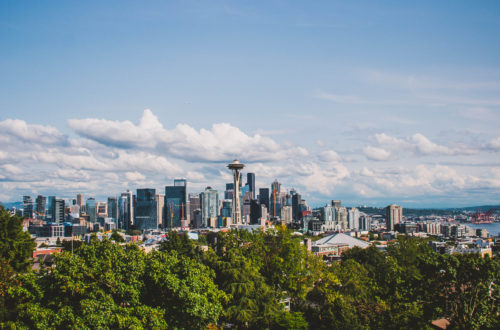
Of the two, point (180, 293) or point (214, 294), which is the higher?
point (180, 293)

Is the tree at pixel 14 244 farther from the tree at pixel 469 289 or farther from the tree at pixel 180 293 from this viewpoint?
the tree at pixel 469 289

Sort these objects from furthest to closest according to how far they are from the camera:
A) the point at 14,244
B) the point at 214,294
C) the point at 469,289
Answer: the point at 14,244, the point at 469,289, the point at 214,294

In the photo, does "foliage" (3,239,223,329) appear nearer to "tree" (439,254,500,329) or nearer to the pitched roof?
"tree" (439,254,500,329)

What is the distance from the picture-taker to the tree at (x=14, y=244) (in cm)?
3213

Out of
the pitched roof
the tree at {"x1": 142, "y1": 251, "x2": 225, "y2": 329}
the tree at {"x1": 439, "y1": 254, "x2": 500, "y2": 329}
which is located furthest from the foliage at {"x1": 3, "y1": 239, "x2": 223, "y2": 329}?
the pitched roof

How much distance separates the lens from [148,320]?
58.6 feet

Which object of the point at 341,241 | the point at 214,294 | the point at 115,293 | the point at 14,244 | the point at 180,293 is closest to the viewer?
the point at 180,293

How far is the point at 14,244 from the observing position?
32312 millimetres

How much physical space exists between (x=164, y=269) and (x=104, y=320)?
325cm

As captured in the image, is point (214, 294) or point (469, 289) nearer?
point (214, 294)

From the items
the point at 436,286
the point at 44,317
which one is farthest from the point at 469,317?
the point at 44,317

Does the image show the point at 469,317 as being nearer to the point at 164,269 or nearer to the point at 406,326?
the point at 406,326

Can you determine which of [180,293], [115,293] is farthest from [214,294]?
[115,293]

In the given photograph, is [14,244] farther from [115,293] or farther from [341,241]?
[341,241]
